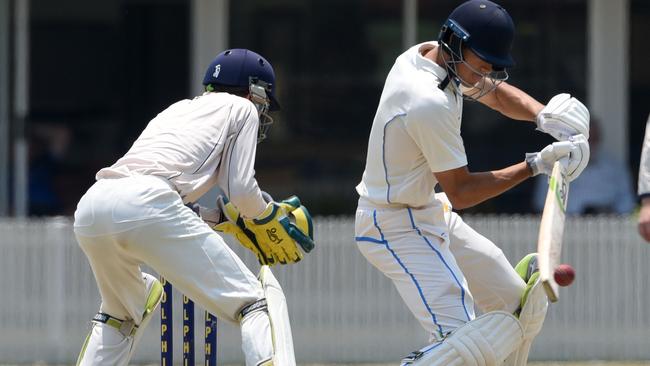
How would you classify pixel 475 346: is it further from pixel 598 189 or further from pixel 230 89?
pixel 598 189

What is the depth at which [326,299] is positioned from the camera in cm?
843

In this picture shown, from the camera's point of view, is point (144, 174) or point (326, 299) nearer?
point (144, 174)

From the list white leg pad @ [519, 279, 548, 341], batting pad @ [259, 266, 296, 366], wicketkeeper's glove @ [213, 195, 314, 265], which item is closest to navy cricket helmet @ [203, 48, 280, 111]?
wicketkeeper's glove @ [213, 195, 314, 265]

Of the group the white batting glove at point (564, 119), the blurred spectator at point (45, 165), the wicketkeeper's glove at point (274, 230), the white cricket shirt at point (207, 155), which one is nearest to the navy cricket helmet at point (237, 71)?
the white cricket shirt at point (207, 155)

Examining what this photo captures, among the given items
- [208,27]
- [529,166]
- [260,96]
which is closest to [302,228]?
[260,96]

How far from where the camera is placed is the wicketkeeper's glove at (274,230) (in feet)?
18.7

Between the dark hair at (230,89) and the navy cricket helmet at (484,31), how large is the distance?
86 cm

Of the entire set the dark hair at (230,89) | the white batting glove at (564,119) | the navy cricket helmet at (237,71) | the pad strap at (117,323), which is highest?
the navy cricket helmet at (237,71)

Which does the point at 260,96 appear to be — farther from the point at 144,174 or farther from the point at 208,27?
the point at 208,27

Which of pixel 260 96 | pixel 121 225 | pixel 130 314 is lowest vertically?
pixel 130 314

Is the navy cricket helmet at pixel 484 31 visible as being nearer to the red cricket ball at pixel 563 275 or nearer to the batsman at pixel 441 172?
the batsman at pixel 441 172

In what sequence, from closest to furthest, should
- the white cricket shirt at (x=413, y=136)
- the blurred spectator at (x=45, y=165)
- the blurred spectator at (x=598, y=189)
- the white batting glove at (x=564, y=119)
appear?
the white cricket shirt at (x=413, y=136) < the white batting glove at (x=564, y=119) < the blurred spectator at (x=598, y=189) < the blurred spectator at (x=45, y=165)

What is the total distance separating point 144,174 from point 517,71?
572cm

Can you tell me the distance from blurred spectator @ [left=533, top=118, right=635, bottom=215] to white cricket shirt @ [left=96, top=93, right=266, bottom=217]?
5.01 metres
